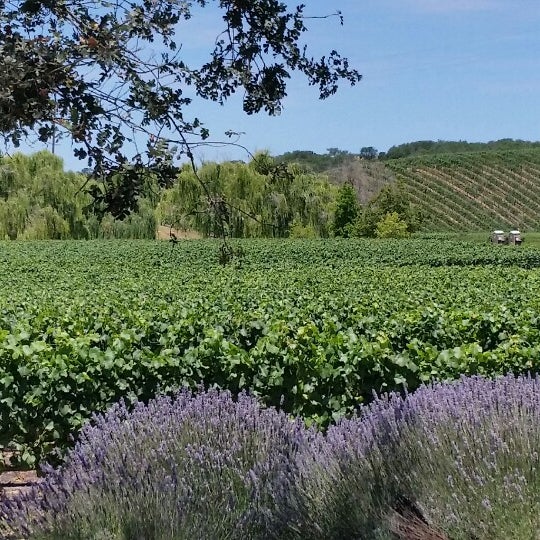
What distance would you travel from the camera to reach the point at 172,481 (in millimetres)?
2914

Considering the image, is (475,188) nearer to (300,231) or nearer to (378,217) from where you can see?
(378,217)

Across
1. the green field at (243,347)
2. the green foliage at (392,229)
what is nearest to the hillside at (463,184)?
the green foliage at (392,229)

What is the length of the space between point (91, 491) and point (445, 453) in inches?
53.1

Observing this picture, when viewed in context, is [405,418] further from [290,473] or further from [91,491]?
[91,491]

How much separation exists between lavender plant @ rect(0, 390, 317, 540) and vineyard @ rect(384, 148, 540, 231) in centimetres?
7505

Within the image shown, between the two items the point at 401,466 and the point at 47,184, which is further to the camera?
the point at 47,184

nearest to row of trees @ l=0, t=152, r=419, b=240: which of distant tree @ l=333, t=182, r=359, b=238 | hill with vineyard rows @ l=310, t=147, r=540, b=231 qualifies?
distant tree @ l=333, t=182, r=359, b=238

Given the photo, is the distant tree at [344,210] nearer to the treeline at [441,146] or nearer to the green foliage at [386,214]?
the green foliage at [386,214]

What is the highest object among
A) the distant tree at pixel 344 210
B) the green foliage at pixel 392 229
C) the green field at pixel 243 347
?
the distant tree at pixel 344 210

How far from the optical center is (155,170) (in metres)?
2.78

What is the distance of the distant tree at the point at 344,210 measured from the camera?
58.7 metres

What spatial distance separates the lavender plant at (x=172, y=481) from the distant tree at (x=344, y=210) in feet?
181

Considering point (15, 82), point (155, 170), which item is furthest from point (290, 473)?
point (15, 82)

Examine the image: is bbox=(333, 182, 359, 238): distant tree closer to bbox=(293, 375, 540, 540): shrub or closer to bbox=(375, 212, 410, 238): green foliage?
bbox=(375, 212, 410, 238): green foliage
